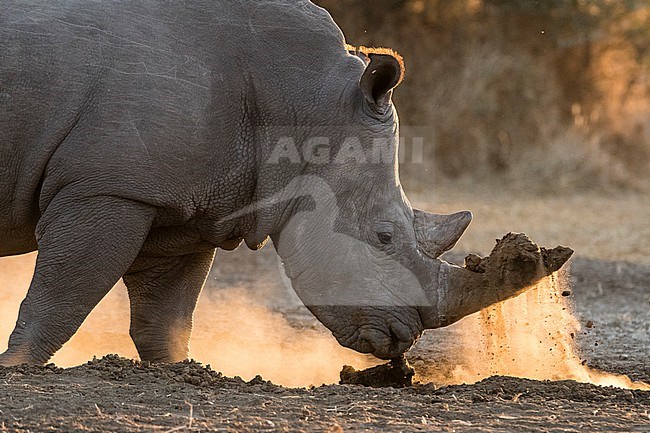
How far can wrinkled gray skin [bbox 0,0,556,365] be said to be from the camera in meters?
5.45

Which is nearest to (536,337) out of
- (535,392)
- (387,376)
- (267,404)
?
(387,376)

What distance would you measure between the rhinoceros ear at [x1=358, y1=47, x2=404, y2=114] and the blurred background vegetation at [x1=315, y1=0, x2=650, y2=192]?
12.7m

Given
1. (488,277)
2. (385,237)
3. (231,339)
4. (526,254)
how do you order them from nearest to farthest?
(526,254), (488,277), (385,237), (231,339)

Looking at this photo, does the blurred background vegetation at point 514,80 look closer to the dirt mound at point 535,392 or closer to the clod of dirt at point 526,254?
the clod of dirt at point 526,254

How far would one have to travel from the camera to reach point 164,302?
6.64 metres

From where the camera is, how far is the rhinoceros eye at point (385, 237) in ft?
19.6

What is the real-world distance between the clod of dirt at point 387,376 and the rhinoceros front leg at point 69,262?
1.43 metres

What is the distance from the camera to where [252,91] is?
592cm

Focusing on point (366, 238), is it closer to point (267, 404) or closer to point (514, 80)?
point (267, 404)

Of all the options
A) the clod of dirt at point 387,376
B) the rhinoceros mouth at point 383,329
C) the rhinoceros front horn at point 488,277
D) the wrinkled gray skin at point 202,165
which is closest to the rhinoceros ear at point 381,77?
the wrinkled gray skin at point 202,165

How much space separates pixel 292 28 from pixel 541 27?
46.6 ft

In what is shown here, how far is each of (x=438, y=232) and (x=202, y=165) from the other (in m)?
1.24

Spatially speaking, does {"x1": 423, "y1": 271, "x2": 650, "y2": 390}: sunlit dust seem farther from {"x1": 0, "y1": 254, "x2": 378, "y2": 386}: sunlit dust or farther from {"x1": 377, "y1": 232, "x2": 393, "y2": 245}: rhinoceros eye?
{"x1": 0, "y1": 254, "x2": 378, "y2": 386}: sunlit dust

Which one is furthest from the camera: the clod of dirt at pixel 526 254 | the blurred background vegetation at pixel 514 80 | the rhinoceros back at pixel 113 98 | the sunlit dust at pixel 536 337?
the blurred background vegetation at pixel 514 80
